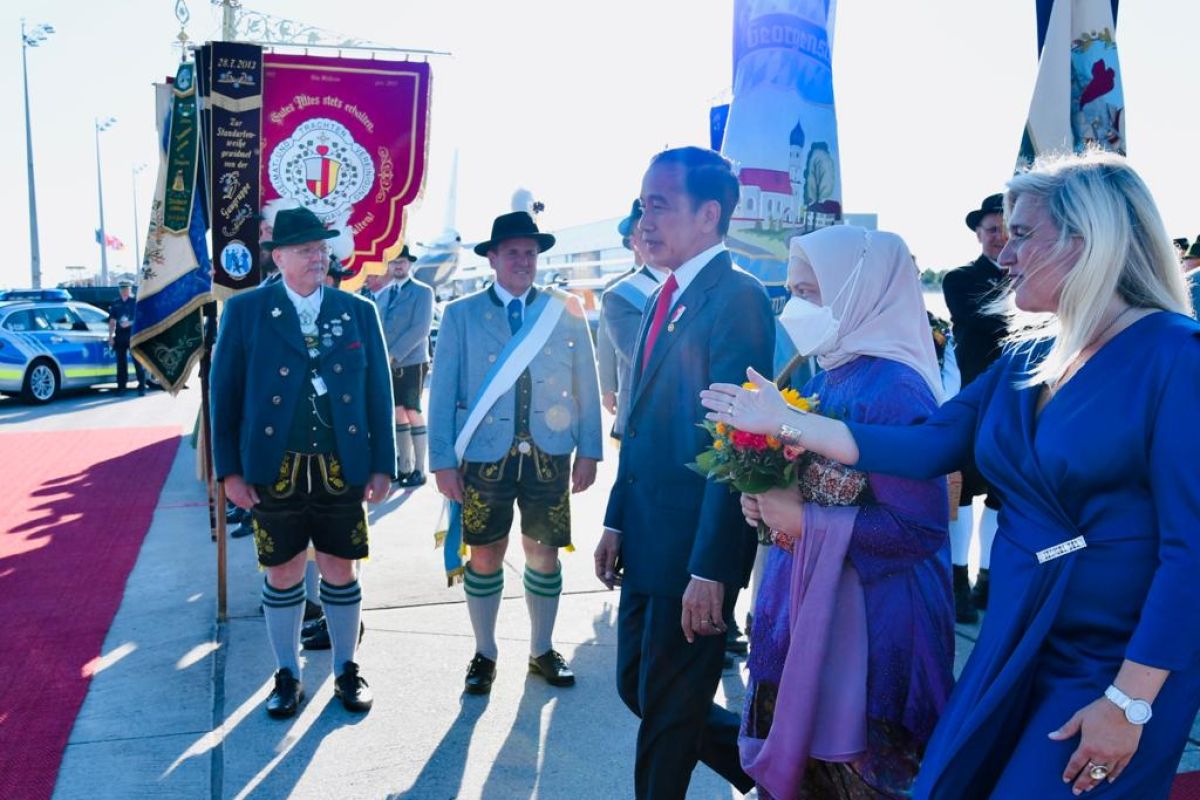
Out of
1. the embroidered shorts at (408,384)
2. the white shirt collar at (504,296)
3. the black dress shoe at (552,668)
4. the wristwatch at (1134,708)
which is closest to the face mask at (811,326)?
the wristwatch at (1134,708)

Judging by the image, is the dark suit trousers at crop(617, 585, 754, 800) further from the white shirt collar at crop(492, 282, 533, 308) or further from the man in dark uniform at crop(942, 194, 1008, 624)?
the man in dark uniform at crop(942, 194, 1008, 624)

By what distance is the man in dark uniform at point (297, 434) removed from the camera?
400 cm

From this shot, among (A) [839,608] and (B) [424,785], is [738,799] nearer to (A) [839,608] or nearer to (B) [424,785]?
(B) [424,785]

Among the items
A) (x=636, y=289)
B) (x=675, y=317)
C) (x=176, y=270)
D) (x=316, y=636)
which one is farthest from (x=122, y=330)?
(x=675, y=317)

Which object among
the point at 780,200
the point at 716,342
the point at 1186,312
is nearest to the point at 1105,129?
the point at 780,200

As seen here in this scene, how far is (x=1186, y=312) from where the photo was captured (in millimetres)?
1770

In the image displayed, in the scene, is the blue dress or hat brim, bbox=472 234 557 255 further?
hat brim, bbox=472 234 557 255

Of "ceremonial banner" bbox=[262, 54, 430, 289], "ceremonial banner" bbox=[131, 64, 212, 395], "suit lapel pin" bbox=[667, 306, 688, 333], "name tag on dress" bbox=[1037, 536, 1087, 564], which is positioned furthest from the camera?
"ceremonial banner" bbox=[262, 54, 430, 289]

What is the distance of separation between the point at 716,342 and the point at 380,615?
11.3ft

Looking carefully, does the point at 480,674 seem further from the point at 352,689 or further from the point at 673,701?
the point at 673,701

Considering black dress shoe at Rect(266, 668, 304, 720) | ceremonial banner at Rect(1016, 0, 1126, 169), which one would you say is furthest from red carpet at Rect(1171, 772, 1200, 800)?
black dress shoe at Rect(266, 668, 304, 720)

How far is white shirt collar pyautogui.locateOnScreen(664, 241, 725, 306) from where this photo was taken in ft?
9.43

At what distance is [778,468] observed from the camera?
2152 millimetres

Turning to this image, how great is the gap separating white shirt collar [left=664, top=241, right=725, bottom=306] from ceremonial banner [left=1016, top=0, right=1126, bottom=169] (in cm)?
268
